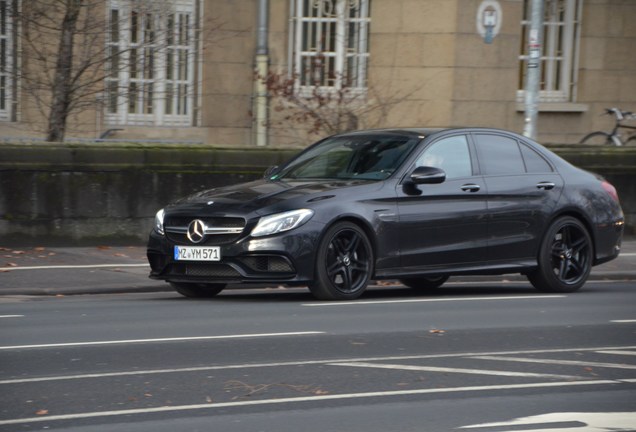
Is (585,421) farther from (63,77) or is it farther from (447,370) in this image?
(63,77)

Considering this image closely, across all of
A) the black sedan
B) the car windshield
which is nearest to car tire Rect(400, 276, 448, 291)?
the black sedan

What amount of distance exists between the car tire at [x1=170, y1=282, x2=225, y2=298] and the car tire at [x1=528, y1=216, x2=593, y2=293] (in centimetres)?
315

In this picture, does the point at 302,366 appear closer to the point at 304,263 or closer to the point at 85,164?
the point at 304,263

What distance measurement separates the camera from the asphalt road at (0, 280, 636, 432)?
6.60 m

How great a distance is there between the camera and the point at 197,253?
11188 millimetres

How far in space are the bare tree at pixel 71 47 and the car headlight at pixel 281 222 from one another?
Answer: 7.09 metres

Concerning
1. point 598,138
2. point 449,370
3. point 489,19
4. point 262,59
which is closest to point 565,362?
point 449,370

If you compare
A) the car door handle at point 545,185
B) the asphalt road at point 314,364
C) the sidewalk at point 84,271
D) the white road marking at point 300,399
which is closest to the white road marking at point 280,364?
the asphalt road at point 314,364

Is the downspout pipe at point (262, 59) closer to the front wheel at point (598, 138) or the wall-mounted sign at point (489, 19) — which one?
the wall-mounted sign at point (489, 19)

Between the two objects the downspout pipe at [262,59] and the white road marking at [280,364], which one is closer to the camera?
the white road marking at [280,364]

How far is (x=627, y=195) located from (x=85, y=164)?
7.91 meters

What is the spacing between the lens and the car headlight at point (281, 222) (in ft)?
36.0

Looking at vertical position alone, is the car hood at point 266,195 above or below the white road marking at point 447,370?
above

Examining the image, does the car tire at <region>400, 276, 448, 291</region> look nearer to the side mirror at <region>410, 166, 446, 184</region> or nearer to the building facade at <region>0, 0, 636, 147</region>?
the side mirror at <region>410, 166, 446, 184</region>
